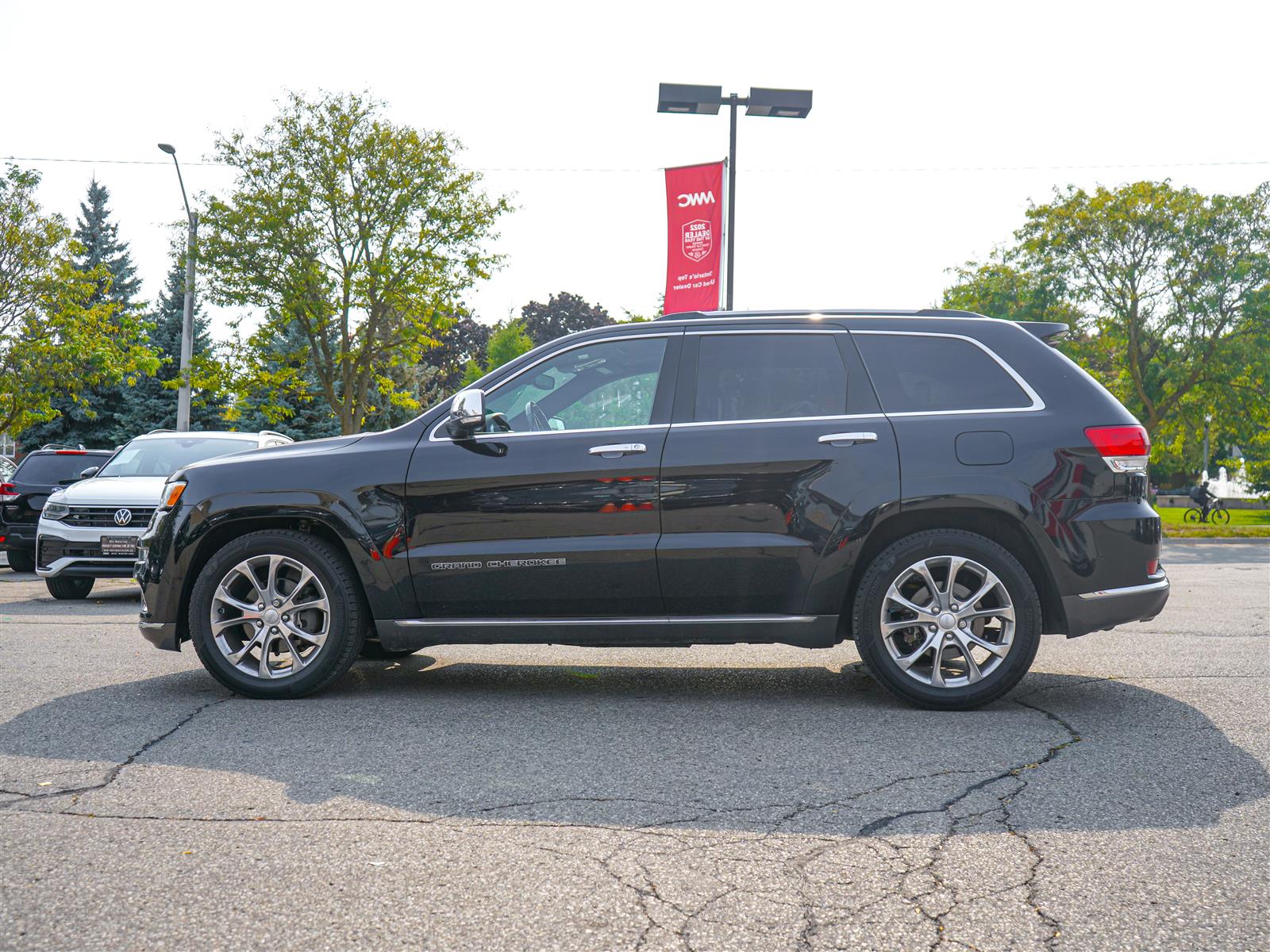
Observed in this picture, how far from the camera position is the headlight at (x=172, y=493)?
5.76 metres

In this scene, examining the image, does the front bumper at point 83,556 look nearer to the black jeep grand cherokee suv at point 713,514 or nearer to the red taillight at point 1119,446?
the black jeep grand cherokee suv at point 713,514

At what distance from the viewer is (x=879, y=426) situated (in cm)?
534

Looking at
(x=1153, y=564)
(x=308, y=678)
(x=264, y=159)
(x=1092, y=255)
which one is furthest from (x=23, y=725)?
(x=1092, y=255)

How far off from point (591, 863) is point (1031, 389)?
131 inches

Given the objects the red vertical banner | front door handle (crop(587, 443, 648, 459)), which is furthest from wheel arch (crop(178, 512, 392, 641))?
the red vertical banner

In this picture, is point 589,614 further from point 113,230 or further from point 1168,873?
point 113,230

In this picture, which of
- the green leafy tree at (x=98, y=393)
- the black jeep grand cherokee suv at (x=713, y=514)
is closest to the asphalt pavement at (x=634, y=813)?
the black jeep grand cherokee suv at (x=713, y=514)

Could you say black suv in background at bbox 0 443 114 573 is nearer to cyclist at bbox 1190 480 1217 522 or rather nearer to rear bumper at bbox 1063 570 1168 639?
rear bumper at bbox 1063 570 1168 639

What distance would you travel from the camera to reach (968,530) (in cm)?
534

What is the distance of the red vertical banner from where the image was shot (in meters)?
16.6

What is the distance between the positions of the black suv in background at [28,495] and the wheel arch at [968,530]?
11.4 meters

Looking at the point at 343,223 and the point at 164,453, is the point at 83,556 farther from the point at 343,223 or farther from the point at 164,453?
the point at 343,223

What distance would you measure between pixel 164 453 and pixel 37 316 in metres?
16.0

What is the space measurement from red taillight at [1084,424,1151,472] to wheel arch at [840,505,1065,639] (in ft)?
1.68
